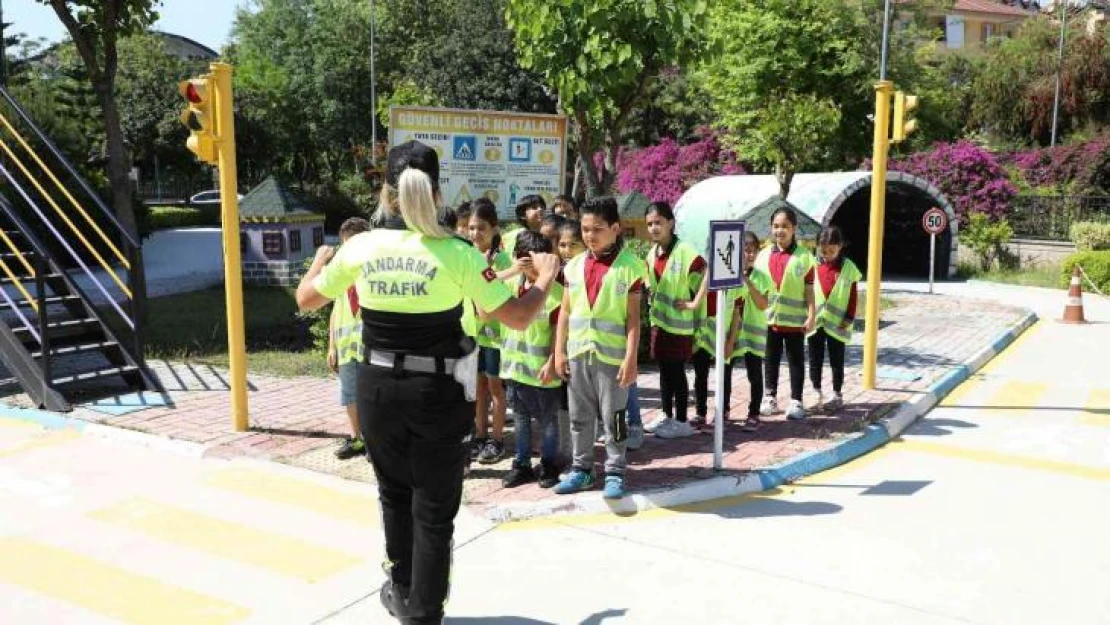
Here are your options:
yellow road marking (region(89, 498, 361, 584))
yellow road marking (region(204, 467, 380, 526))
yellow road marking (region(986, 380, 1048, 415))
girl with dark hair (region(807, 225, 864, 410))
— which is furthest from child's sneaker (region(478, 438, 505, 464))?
yellow road marking (region(986, 380, 1048, 415))

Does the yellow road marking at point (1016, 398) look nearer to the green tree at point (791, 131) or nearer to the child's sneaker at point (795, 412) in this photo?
the child's sneaker at point (795, 412)

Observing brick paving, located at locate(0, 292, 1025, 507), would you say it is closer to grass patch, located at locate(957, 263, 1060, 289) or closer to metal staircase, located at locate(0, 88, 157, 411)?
metal staircase, located at locate(0, 88, 157, 411)

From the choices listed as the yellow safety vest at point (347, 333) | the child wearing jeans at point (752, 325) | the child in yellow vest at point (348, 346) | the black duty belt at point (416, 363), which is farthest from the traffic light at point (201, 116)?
the child wearing jeans at point (752, 325)

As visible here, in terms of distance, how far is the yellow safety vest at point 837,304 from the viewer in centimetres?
793

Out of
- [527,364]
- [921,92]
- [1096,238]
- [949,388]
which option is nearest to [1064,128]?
[921,92]

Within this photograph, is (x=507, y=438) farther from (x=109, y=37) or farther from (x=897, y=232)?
(x=897, y=232)

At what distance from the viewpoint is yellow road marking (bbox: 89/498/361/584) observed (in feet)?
15.8

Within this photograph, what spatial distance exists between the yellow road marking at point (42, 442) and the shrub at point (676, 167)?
84.2 feet

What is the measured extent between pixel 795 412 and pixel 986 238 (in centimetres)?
1839

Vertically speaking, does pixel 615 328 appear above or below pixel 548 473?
above

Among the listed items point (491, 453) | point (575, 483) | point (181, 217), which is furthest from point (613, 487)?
point (181, 217)

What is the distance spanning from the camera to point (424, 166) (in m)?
3.72

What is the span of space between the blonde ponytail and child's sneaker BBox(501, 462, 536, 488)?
268cm

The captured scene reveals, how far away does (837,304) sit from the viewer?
7.96 meters
